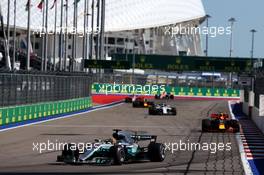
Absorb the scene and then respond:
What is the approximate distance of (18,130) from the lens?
1179 inches

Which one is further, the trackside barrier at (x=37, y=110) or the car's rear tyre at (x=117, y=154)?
the trackside barrier at (x=37, y=110)

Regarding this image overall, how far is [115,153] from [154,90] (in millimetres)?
73020

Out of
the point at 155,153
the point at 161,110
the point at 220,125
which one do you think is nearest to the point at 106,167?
the point at 155,153

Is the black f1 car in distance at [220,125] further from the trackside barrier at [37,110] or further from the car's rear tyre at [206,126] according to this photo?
the trackside barrier at [37,110]

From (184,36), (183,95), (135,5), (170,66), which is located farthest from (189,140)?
(184,36)

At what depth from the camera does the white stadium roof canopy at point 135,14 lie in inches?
4619

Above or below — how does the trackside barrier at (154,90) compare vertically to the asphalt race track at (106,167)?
below

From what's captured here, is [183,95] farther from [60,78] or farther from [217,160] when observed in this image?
[217,160]

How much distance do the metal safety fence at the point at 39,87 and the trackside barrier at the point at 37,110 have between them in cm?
28

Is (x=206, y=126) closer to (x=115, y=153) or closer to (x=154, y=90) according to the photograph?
(x=115, y=153)

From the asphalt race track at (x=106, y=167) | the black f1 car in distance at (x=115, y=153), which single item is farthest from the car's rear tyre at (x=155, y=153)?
the asphalt race track at (x=106, y=167)

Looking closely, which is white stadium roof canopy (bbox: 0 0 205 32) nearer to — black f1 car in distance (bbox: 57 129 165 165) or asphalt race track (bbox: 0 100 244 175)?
asphalt race track (bbox: 0 100 244 175)

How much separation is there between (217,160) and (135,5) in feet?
367

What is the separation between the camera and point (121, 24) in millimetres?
135125
